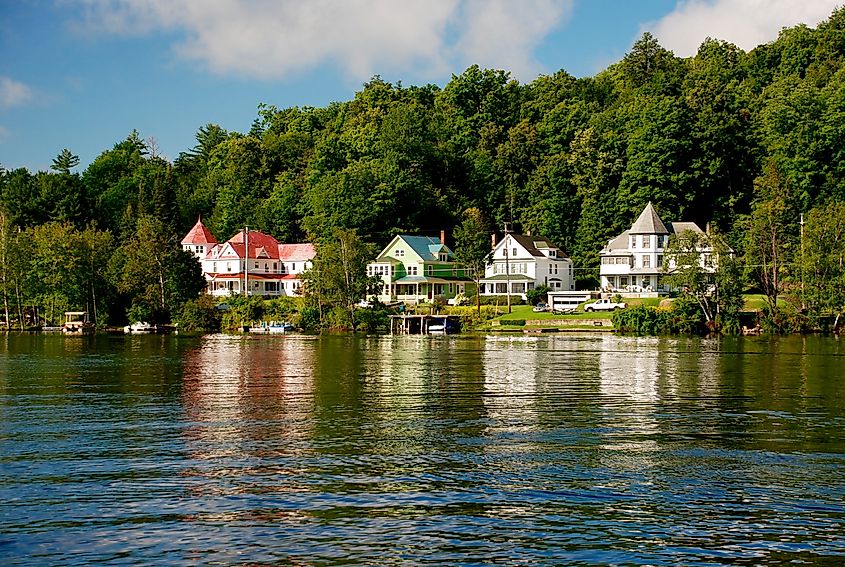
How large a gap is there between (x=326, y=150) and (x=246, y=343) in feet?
209

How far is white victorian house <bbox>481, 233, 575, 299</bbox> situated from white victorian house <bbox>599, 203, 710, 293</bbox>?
642cm

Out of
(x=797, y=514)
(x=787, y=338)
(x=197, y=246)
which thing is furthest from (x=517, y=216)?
(x=797, y=514)

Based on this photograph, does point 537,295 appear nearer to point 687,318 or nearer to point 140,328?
point 687,318

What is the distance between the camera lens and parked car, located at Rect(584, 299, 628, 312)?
86250 mm

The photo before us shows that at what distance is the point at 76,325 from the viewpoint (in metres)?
91.1

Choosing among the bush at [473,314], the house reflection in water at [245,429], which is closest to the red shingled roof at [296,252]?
the bush at [473,314]

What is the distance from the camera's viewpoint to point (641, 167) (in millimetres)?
103875

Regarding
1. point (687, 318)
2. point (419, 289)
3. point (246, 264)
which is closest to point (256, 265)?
point (246, 264)

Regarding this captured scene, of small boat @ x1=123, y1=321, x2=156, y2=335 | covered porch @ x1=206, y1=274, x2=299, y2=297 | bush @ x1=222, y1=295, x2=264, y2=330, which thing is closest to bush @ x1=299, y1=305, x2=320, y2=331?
bush @ x1=222, y1=295, x2=264, y2=330

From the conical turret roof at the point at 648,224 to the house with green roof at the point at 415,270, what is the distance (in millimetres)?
21471

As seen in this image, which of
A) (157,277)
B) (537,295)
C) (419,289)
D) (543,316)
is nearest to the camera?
(543,316)

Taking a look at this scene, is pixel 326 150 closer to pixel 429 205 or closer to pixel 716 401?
pixel 429 205

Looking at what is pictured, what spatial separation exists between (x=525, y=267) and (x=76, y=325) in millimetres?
47154

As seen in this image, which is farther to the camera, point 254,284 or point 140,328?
point 254,284
